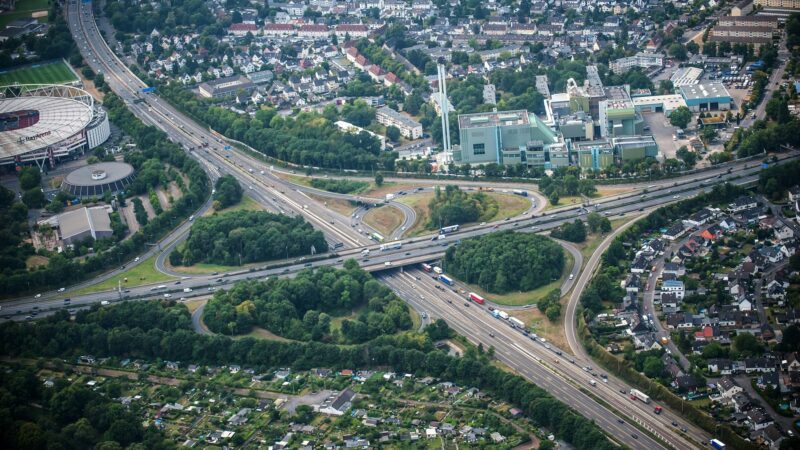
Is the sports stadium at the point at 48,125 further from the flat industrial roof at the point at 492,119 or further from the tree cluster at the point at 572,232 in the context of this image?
the tree cluster at the point at 572,232

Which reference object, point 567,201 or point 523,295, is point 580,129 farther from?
point 523,295

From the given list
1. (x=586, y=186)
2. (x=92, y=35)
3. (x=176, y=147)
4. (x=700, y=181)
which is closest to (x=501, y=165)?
(x=586, y=186)

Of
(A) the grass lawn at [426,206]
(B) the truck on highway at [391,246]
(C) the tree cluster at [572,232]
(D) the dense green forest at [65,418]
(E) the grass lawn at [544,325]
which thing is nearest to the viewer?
(D) the dense green forest at [65,418]

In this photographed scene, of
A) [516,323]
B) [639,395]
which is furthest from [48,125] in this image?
[639,395]

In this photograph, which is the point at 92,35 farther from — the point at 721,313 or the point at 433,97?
the point at 721,313

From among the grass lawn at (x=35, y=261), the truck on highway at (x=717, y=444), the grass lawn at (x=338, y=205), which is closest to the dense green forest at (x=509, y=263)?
the grass lawn at (x=338, y=205)

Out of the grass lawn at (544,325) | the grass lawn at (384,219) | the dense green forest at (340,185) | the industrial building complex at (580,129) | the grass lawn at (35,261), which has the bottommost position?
the grass lawn at (544,325)

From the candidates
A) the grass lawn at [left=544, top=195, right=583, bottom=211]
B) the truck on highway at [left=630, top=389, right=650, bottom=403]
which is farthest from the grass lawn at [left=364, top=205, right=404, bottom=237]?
the truck on highway at [left=630, top=389, right=650, bottom=403]
